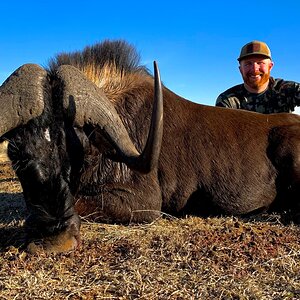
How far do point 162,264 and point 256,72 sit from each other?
16.7 feet

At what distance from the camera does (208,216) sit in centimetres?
522

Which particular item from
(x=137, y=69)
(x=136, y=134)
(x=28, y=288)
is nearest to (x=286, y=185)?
(x=136, y=134)

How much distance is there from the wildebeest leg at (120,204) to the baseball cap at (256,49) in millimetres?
3942

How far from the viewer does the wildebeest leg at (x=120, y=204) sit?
4867mm

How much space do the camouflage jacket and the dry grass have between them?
3406mm

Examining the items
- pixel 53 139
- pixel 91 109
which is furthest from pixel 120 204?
pixel 53 139

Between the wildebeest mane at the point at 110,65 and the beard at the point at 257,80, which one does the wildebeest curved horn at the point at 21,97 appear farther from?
the beard at the point at 257,80

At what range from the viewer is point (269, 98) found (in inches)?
307

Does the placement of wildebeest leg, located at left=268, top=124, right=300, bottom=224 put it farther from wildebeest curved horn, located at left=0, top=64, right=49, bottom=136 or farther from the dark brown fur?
wildebeest curved horn, located at left=0, top=64, right=49, bottom=136

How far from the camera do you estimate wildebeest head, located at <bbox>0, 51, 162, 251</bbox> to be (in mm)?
3771

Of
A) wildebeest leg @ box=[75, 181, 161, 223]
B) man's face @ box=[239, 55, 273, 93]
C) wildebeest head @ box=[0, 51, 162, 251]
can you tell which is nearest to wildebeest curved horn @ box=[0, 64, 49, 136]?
wildebeest head @ box=[0, 51, 162, 251]

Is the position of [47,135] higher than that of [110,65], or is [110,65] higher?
[110,65]

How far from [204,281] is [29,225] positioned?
1627 mm

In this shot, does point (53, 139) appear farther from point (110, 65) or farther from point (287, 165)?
point (287, 165)
